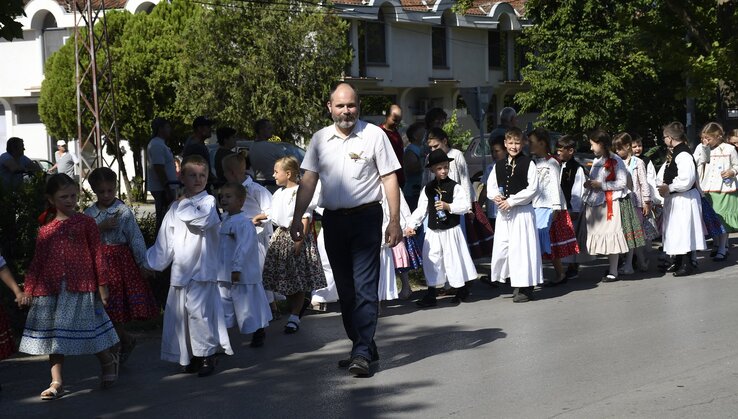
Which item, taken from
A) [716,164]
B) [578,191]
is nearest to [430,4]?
[716,164]

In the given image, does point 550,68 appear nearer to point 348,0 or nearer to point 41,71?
point 348,0

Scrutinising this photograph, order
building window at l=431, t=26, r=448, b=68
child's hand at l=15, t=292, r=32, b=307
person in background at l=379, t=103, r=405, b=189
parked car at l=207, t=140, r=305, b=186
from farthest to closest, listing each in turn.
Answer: building window at l=431, t=26, r=448, b=68, parked car at l=207, t=140, r=305, b=186, person in background at l=379, t=103, r=405, b=189, child's hand at l=15, t=292, r=32, b=307

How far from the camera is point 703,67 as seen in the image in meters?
17.3

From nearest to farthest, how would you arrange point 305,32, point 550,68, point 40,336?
point 40,336 → point 305,32 → point 550,68

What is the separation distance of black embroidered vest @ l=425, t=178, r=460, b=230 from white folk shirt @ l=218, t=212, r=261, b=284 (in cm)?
268

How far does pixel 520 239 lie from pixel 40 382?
16.7 feet

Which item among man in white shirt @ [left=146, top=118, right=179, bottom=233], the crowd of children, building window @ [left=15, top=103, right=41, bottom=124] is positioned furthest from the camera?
building window @ [left=15, top=103, right=41, bottom=124]

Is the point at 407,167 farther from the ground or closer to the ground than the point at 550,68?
closer to the ground

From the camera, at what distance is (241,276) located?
337 inches

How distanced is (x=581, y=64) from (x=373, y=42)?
7651 mm

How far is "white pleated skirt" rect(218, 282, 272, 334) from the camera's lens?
8656 millimetres

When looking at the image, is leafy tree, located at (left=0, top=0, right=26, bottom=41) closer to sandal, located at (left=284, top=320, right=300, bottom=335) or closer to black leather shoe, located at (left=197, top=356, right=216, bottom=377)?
sandal, located at (left=284, top=320, right=300, bottom=335)

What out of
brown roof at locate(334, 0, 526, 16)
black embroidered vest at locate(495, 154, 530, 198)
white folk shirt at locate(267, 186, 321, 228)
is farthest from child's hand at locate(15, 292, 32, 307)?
brown roof at locate(334, 0, 526, 16)

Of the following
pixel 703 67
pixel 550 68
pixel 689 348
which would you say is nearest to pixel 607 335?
pixel 689 348
